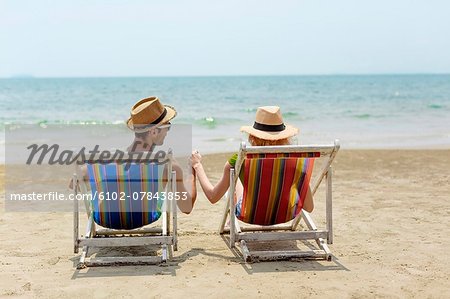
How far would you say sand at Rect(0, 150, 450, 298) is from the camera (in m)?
3.71

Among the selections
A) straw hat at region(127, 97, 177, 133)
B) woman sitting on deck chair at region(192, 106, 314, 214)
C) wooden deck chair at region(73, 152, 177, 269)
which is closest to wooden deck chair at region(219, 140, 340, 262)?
woman sitting on deck chair at region(192, 106, 314, 214)

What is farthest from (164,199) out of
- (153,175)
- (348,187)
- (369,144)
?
(369,144)

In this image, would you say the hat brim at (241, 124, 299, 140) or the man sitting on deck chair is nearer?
the hat brim at (241, 124, 299, 140)

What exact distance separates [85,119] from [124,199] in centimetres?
1945

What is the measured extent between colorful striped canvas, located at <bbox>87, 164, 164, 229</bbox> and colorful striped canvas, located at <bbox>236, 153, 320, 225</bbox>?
68 cm

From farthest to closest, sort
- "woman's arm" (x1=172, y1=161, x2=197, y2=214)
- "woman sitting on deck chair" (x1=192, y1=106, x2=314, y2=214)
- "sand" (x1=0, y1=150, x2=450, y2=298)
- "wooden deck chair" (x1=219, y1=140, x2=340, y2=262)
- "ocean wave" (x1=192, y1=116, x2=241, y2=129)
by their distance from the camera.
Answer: "ocean wave" (x1=192, y1=116, x2=241, y2=129) → "woman's arm" (x1=172, y1=161, x2=197, y2=214) → "woman sitting on deck chair" (x1=192, y1=106, x2=314, y2=214) → "wooden deck chair" (x1=219, y1=140, x2=340, y2=262) → "sand" (x1=0, y1=150, x2=450, y2=298)

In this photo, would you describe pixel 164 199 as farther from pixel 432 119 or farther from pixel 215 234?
pixel 432 119

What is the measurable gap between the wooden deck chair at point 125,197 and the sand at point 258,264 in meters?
0.18

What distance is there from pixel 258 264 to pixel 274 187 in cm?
60

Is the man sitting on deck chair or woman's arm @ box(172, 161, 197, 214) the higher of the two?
the man sitting on deck chair

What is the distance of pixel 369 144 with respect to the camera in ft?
44.0

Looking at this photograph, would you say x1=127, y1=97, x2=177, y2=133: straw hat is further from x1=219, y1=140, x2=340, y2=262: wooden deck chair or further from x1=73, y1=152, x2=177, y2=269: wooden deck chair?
x1=219, y1=140, x2=340, y2=262: wooden deck chair

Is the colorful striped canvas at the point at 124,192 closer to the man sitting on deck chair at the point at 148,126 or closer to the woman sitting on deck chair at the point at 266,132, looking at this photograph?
the man sitting on deck chair at the point at 148,126

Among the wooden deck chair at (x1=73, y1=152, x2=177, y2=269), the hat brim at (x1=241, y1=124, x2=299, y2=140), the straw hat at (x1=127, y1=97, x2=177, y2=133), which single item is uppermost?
the straw hat at (x1=127, y1=97, x2=177, y2=133)
